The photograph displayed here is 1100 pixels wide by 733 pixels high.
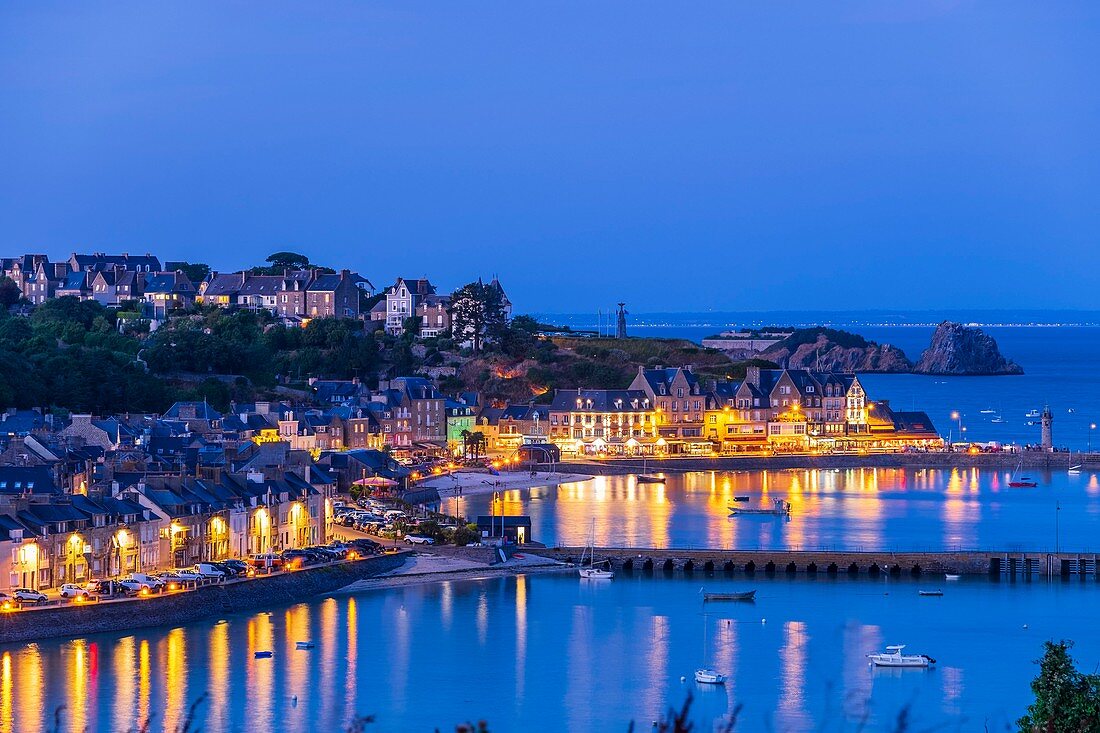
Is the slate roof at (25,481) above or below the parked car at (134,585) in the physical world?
above

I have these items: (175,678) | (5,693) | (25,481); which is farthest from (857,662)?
(25,481)

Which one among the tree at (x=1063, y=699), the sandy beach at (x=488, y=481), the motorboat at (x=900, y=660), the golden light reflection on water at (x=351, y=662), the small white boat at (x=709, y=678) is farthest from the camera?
the sandy beach at (x=488, y=481)

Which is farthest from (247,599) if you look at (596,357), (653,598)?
(596,357)

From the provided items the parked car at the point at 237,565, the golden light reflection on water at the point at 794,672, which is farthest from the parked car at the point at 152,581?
the golden light reflection on water at the point at 794,672

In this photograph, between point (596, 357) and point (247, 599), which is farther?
point (596, 357)

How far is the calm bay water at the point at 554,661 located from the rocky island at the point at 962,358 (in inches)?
3809

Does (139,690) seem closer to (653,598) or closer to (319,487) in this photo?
(653,598)

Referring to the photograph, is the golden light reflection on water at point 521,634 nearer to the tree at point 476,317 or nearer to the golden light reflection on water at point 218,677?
the golden light reflection on water at point 218,677

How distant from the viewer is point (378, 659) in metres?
25.6

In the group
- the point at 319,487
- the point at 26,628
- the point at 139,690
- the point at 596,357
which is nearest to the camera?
the point at 139,690

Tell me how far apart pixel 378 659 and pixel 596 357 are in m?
44.3

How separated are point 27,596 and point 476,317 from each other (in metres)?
42.4

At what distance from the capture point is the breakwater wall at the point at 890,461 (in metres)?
58.0

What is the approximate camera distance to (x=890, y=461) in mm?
59719
